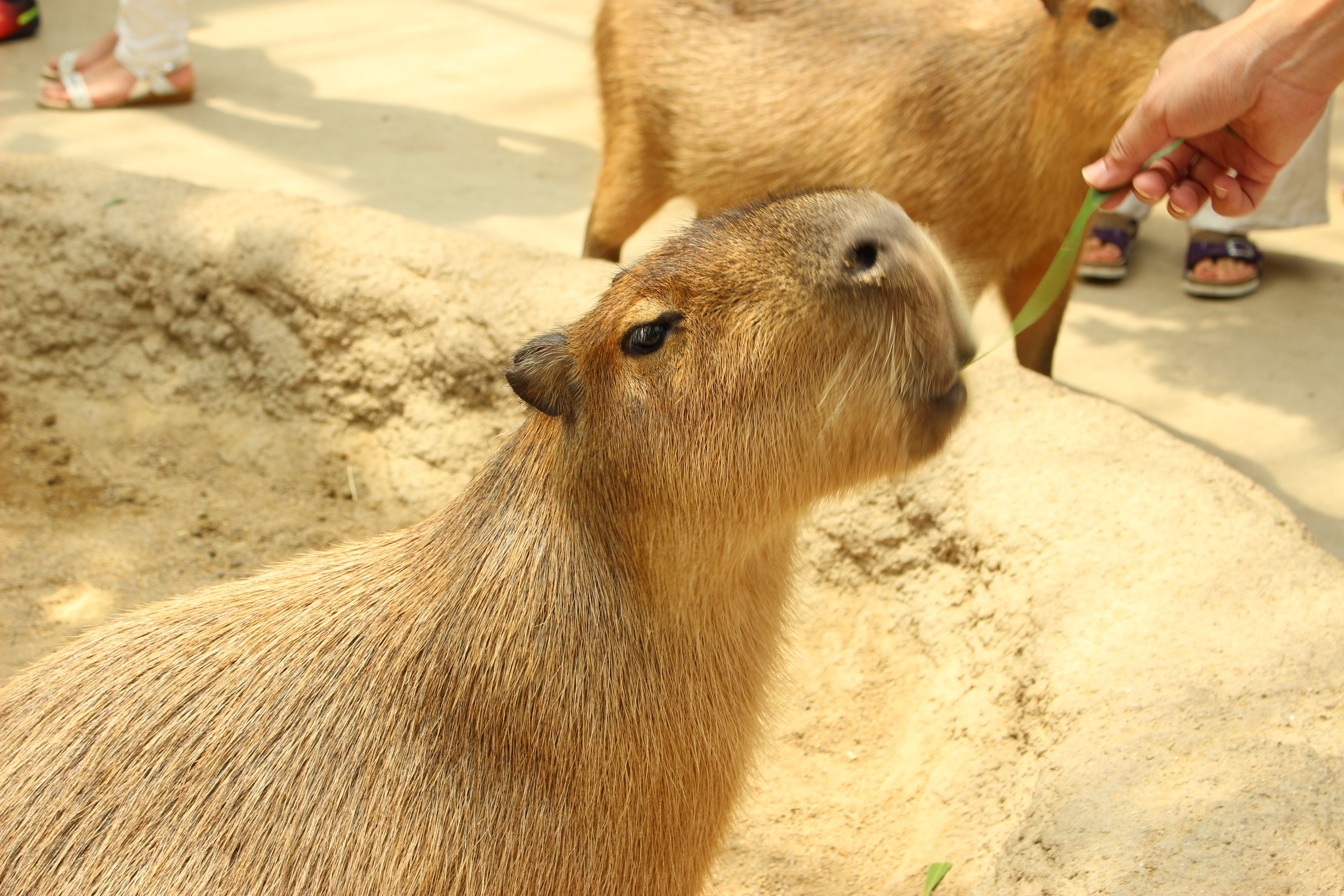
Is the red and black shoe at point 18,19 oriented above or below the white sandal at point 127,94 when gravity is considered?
above

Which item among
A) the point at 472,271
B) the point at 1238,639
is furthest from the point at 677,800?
the point at 472,271

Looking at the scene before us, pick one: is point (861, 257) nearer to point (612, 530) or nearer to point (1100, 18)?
point (612, 530)

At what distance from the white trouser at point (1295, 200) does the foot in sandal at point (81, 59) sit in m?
5.27

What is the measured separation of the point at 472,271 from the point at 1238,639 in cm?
207

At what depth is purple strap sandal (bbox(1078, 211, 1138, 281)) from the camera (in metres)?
4.60

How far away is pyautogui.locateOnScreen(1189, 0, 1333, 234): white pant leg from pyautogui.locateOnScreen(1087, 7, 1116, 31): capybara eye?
174 centimetres

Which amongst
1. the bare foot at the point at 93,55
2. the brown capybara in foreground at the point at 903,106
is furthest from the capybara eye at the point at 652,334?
the bare foot at the point at 93,55

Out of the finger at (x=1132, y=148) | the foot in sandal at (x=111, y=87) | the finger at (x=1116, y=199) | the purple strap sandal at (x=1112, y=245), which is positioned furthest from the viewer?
the foot in sandal at (x=111, y=87)

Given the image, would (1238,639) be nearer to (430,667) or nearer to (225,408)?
(430,667)

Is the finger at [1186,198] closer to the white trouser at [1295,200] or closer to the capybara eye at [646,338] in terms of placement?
the capybara eye at [646,338]

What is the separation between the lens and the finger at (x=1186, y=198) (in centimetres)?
214

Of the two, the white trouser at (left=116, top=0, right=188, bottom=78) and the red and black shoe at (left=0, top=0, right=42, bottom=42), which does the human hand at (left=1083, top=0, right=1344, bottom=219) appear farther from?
the red and black shoe at (left=0, top=0, right=42, bottom=42)

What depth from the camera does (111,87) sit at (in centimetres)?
584

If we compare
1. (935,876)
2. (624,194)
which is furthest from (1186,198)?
(624,194)
